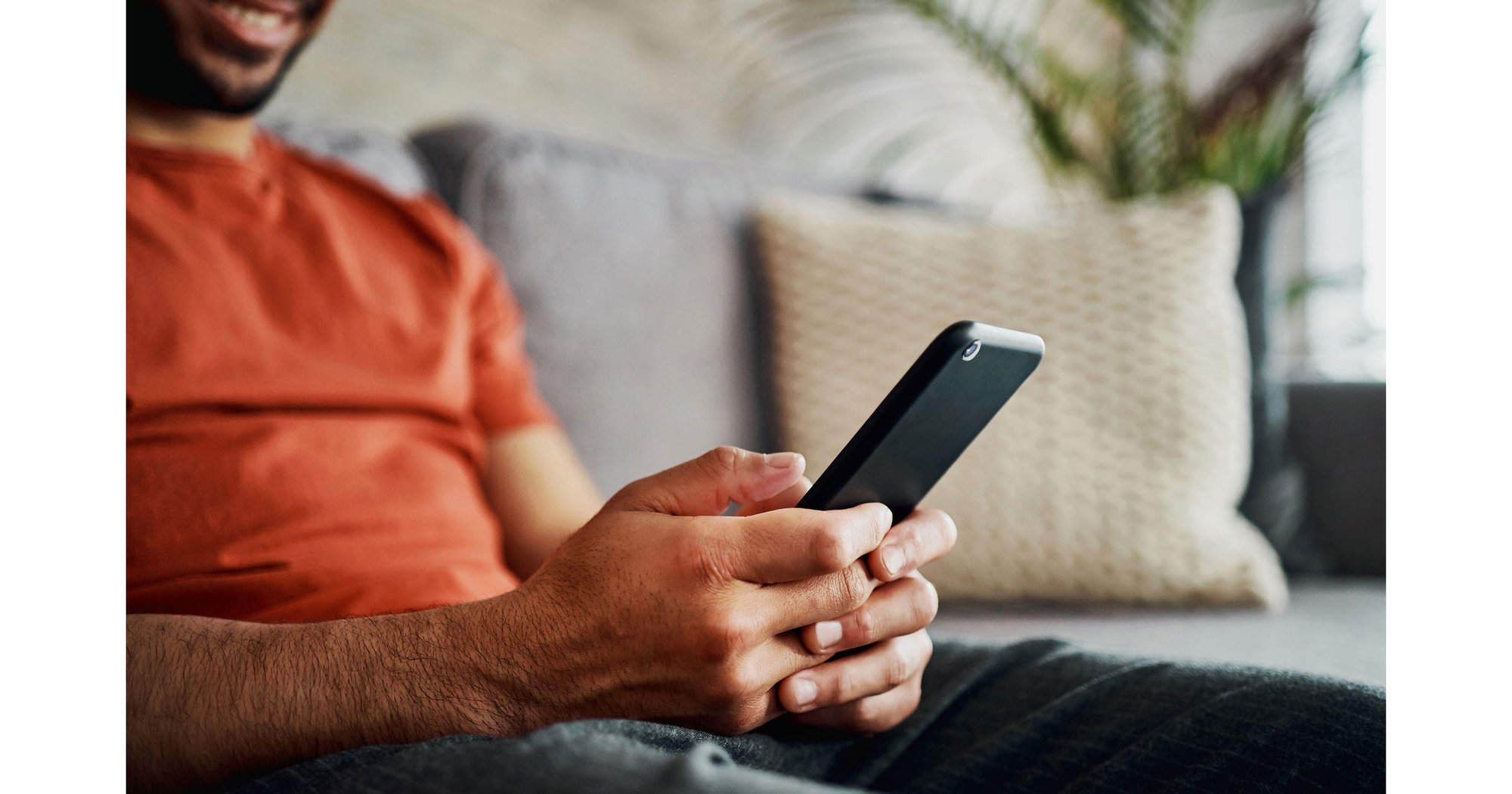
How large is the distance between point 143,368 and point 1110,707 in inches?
26.4

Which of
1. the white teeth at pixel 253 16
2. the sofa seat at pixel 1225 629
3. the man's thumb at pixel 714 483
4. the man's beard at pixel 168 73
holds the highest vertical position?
the white teeth at pixel 253 16

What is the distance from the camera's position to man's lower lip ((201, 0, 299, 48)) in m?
0.78

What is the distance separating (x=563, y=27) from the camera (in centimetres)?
155

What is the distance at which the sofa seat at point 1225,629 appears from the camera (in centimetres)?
87

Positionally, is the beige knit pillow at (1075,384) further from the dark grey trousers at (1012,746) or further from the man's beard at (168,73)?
the man's beard at (168,73)

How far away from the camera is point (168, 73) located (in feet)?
2.58

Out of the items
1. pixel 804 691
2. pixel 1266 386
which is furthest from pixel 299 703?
pixel 1266 386

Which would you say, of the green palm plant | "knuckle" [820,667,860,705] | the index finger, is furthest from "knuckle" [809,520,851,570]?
the green palm plant

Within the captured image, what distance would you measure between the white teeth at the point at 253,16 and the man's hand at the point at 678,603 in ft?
1.81

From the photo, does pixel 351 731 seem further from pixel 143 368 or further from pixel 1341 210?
pixel 1341 210

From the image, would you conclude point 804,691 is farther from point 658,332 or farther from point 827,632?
point 658,332

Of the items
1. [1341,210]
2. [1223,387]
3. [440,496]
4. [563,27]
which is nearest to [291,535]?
[440,496]

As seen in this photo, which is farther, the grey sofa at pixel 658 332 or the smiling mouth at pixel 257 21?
the grey sofa at pixel 658 332

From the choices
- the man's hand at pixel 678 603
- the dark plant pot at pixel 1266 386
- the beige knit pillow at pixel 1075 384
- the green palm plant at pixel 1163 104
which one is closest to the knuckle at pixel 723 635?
the man's hand at pixel 678 603
